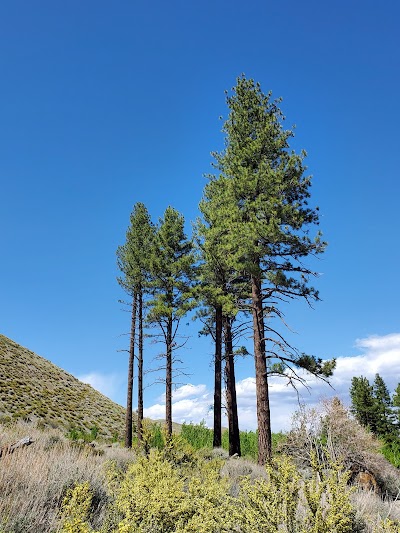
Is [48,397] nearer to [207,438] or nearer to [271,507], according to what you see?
[207,438]

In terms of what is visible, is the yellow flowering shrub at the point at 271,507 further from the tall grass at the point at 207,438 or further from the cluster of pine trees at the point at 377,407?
the cluster of pine trees at the point at 377,407

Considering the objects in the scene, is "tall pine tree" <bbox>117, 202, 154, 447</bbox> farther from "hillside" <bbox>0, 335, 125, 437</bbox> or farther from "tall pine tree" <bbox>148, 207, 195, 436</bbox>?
"hillside" <bbox>0, 335, 125, 437</bbox>

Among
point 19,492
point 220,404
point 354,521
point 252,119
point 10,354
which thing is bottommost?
point 354,521

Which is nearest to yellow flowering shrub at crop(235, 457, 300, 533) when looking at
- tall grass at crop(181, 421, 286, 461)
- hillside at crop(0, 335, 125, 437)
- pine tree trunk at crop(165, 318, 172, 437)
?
pine tree trunk at crop(165, 318, 172, 437)

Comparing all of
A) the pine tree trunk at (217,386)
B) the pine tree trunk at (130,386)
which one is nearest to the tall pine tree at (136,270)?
the pine tree trunk at (130,386)

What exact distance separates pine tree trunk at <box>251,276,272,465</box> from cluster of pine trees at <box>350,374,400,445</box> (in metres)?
32.4

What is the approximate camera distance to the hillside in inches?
1145

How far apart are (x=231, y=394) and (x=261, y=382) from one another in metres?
7.04

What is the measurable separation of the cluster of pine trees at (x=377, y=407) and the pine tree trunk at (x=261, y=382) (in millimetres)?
32408

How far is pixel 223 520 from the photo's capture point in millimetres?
4930

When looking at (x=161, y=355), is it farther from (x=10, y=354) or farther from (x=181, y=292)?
(x=10, y=354)

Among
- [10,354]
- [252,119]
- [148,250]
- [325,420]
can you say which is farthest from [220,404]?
[10,354]

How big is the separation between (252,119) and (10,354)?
3205 centimetres

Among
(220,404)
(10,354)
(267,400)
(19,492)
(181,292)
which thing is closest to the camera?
(19,492)
